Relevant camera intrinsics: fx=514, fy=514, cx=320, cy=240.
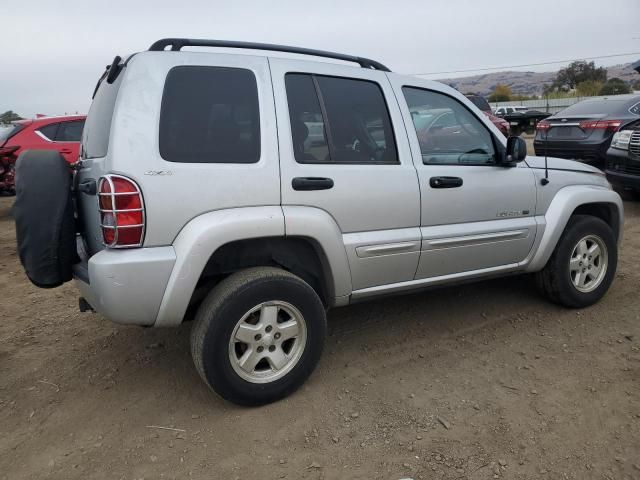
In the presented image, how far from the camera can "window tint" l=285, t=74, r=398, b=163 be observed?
2922 millimetres

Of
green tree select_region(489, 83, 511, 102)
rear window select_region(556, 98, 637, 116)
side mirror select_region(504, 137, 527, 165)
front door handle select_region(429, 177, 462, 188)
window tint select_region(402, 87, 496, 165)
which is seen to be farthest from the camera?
green tree select_region(489, 83, 511, 102)

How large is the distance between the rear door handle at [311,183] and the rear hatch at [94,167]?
95 cm

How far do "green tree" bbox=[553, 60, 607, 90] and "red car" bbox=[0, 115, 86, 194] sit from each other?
61.9 m

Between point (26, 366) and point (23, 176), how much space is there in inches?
56.0

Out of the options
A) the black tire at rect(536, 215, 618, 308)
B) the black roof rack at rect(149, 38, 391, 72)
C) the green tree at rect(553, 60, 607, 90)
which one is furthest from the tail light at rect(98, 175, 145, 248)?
the green tree at rect(553, 60, 607, 90)

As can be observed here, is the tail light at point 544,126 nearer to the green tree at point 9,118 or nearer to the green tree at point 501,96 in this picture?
the green tree at point 9,118

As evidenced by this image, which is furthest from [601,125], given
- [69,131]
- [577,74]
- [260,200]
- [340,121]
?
[577,74]

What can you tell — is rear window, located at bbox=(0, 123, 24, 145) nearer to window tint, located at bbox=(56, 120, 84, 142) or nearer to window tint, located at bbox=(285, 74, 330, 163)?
window tint, located at bbox=(56, 120, 84, 142)

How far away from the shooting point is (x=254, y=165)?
271 cm

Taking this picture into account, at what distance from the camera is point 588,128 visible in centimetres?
898

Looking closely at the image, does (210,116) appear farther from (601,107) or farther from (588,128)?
(601,107)

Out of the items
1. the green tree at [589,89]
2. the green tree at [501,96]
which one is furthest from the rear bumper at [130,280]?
the green tree at [501,96]

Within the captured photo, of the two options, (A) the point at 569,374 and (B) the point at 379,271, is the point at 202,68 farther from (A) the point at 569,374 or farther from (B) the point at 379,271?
(A) the point at 569,374

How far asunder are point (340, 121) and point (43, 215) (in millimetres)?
1710
